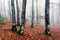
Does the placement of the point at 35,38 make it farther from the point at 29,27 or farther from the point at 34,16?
the point at 34,16

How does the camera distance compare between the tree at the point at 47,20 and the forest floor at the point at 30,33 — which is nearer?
the forest floor at the point at 30,33

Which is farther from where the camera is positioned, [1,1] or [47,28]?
[1,1]

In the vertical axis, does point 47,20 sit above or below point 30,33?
above

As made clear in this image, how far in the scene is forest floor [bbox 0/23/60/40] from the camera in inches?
251

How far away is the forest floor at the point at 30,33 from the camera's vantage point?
6378 millimetres

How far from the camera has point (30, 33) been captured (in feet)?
22.5

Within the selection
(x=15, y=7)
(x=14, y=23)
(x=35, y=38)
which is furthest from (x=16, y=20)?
(x=35, y=38)

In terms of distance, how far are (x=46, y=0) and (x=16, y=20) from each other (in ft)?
5.42

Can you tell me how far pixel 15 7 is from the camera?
23.2 ft

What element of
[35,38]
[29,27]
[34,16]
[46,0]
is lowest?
[35,38]

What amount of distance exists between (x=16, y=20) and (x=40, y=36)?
4.06ft

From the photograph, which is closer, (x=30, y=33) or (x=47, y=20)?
(x=30, y=33)

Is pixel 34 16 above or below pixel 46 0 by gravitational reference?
below

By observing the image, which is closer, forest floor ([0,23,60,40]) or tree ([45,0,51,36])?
forest floor ([0,23,60,40])
